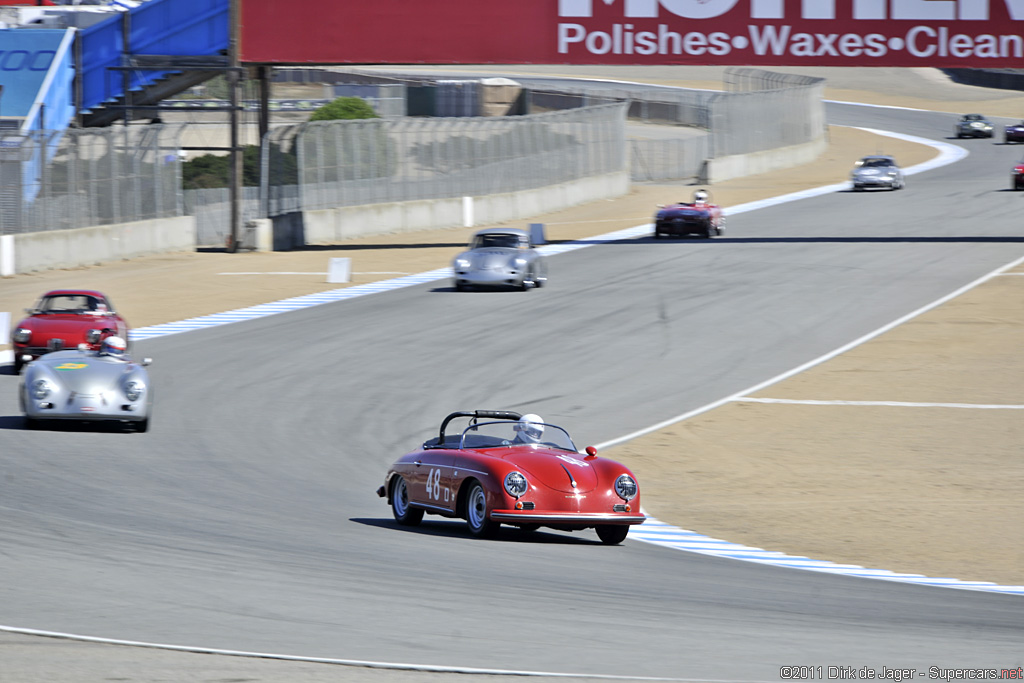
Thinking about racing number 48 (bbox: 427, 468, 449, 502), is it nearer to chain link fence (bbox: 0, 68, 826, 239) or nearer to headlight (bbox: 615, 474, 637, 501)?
headlight (bbox: 615, 474, 637, 501)

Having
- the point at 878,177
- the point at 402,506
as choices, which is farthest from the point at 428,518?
the point at 878,177

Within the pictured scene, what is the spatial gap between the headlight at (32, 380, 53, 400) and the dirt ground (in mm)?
6687

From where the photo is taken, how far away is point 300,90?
238 ft

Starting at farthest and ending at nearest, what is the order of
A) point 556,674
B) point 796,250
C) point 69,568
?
point 796,250, point 69,568, point 556,674

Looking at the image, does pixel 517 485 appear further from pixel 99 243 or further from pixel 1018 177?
pixel 1018 177

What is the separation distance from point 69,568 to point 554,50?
88.2ft

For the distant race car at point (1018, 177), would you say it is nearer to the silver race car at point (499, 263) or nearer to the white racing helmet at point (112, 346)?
the silver race car at point (499, 263)

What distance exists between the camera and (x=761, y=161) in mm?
64688

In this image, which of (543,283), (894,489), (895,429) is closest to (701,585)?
(894,489)

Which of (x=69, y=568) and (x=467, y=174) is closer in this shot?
(x=69, y=568)

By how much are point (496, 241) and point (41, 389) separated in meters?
15.9

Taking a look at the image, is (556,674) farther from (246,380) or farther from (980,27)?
(980,27)

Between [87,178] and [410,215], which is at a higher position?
[87,178]

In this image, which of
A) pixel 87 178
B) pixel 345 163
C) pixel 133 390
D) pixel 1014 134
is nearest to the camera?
pixel 133 390
